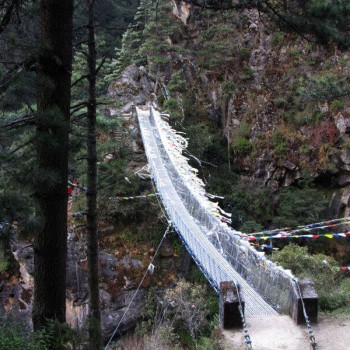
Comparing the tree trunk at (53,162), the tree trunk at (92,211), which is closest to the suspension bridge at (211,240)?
the tree trunk at (92,211)

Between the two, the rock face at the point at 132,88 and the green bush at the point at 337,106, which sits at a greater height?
the rock face at the point at 132,88

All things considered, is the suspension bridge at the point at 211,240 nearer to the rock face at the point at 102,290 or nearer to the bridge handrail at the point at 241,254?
the bridge handrail at the point at 241,254

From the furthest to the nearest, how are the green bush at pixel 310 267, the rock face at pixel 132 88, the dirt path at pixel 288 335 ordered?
the rock face at pixel 132 88 < the green bush at pixel 310 267 < the dirt path at pixel 288 335

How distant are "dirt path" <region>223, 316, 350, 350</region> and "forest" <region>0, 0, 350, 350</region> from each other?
0.19m

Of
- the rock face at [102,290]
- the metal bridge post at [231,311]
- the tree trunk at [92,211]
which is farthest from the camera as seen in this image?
the rock face at [102,290]

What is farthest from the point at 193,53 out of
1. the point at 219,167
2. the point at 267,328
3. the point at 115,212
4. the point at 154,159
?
the point at 267,328

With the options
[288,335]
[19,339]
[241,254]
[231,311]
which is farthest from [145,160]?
[19,339]

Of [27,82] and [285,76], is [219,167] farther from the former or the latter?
[27,82]

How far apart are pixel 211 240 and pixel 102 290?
6.67 feet

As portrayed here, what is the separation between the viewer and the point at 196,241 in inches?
235

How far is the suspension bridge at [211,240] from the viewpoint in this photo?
4.34m

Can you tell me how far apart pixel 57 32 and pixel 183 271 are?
232 inches

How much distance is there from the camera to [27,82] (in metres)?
2.08

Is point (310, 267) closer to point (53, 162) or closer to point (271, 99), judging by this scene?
point (53, 162)
